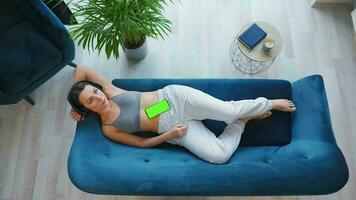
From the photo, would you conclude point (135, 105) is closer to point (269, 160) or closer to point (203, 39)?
point (269, 160)

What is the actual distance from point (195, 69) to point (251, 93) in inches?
24.9

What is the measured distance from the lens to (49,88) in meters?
2.39

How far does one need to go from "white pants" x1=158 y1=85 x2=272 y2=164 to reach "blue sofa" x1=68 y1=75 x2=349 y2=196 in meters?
0.10

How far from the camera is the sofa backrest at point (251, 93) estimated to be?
1.84m

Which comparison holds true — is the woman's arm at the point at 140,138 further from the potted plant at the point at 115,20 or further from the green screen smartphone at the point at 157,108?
the potted plant at the point at 115,20

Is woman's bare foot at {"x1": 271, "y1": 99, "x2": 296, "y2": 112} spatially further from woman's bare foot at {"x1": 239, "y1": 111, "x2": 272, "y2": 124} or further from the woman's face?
the woman's face

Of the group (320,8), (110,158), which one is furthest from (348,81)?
(110,158)

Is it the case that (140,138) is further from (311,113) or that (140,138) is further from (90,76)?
(311,113)

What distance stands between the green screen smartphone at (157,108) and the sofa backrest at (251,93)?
Answer: 16 cm

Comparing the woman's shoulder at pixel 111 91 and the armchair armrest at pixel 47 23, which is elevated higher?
the armchair armrest at pixel 47 23

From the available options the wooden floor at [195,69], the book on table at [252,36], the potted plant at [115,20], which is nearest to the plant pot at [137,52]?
the wooden floor at [195,69]

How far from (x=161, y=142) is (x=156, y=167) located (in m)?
0.27

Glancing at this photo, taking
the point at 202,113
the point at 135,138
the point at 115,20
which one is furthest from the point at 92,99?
the point at 202,113

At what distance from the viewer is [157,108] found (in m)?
1.81
